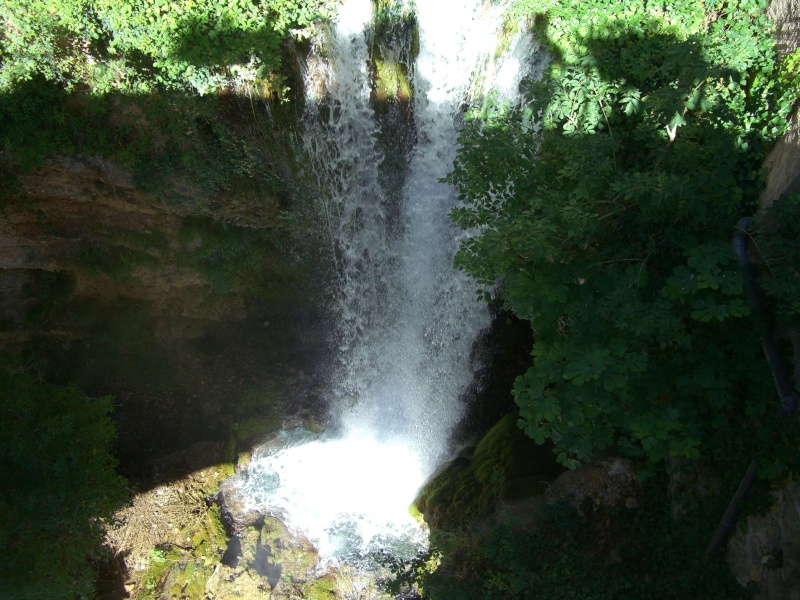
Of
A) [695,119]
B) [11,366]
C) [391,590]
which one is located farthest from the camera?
[11,366]

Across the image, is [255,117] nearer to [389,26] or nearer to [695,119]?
[389,26]

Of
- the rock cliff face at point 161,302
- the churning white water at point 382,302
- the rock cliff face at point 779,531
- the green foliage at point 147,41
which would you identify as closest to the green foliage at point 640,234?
the rock cliff face at point 779,531

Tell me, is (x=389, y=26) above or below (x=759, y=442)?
above

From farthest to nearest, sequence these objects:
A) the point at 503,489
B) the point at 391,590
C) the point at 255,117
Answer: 1. the point at 255,117
2. the point at 503,489
3. the point at 391,590

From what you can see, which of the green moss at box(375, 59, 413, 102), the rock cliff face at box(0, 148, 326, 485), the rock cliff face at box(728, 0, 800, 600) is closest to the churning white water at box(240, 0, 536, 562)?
the green moss at box(375, 59, 413, 102)

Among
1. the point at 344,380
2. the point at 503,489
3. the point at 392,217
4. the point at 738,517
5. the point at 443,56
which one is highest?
the point at 443,56

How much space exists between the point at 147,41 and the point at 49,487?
4828mm

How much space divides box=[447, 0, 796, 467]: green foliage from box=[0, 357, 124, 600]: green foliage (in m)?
5.03

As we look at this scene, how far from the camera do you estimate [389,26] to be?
5613 mm

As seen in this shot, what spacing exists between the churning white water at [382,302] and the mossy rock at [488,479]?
53 cm

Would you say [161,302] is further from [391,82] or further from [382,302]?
[391,82]

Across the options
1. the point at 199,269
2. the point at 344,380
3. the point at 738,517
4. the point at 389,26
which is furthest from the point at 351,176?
the point at 738,517

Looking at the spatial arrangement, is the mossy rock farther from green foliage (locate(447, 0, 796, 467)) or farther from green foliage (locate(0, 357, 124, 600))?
green foliage (locate(0, 357, 124, 600))

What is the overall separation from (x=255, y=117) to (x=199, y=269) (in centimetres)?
255
